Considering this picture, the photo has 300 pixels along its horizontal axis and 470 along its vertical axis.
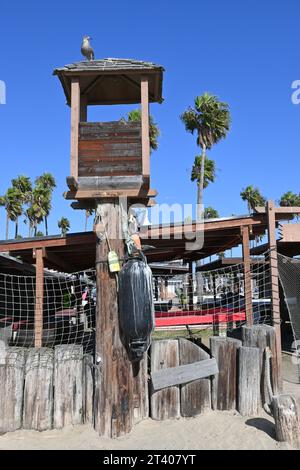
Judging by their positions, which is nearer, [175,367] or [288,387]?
[175,367]

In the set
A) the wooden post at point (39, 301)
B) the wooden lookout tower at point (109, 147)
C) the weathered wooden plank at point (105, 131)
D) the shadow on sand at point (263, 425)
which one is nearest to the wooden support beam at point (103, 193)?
the wooden lookout tower at point (109, 147)

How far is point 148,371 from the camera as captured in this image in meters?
6.07

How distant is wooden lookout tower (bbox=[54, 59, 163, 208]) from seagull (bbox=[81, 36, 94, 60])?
55 cm

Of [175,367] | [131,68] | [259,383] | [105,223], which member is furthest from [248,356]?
[131,68]

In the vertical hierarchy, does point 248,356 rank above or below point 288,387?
above

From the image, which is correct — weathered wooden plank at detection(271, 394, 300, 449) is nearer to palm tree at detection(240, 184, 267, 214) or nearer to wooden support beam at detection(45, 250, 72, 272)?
wooden support beam at detection(45, 250, 72, 272)

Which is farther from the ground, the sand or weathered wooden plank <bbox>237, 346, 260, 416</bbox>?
weathered wooden plank <bbox>237, 346, 260, 416</bbox>

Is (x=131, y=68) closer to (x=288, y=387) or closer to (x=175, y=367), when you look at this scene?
(x=175, y=367)

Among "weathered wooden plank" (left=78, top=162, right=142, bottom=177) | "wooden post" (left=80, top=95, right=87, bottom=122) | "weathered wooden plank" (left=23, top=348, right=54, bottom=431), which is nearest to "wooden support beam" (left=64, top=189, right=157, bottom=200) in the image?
"weathered wooden plank" (left=78, top=162, right=142, bottom=177)

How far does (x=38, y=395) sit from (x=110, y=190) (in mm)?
2884

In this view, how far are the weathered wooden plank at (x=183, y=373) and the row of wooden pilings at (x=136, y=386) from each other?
57mm

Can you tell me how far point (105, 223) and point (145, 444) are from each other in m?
2.80

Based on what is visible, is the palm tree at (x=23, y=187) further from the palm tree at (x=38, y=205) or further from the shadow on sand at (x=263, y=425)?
the shadow on sand at (x=263, y=425)

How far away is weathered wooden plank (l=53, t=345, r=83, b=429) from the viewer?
18.1 ft
